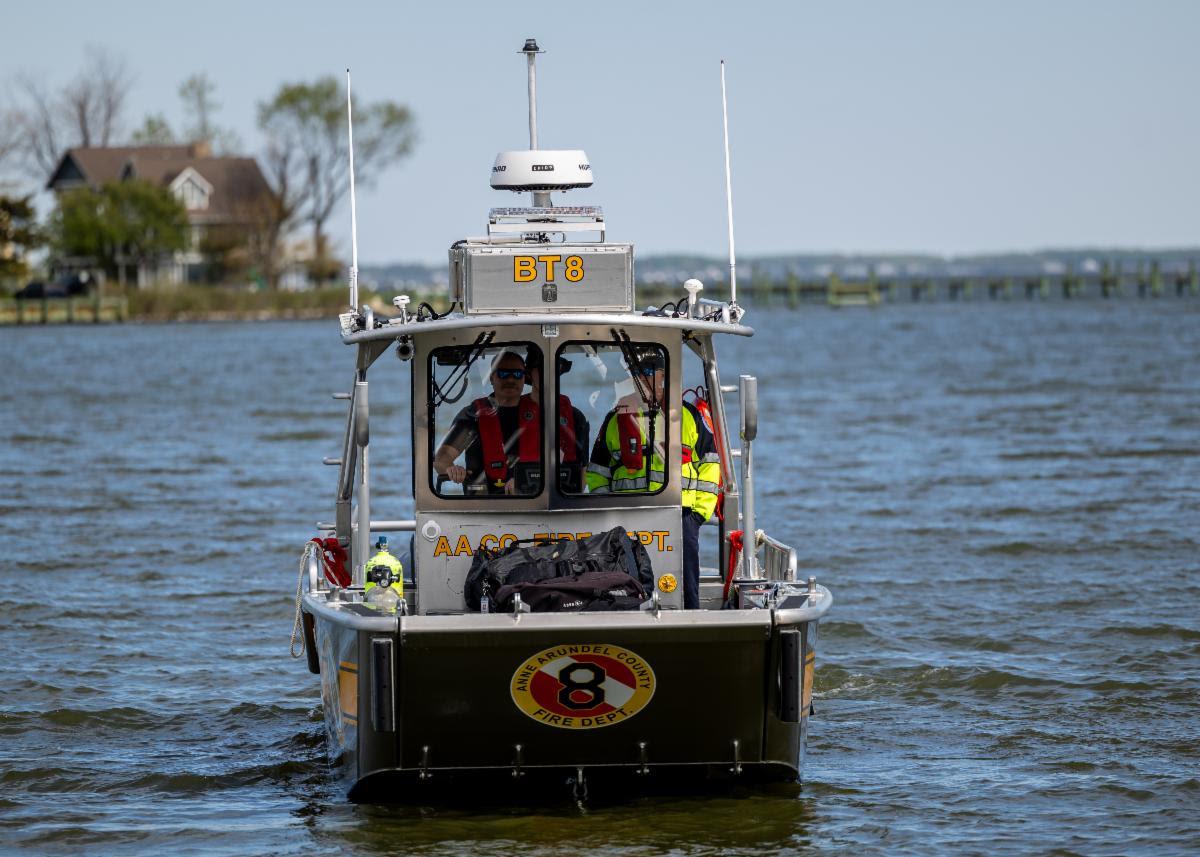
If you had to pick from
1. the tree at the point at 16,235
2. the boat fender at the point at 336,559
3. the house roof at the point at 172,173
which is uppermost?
the house roof at the point at 172,173

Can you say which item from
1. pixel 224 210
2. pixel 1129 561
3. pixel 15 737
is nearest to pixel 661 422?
pixel 15 737

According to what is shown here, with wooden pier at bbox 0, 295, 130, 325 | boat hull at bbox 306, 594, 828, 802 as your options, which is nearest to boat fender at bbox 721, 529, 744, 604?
boat hull at bbox 306, 594, 828, 802

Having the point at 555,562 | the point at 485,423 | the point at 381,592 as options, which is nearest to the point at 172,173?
the point at 485,423

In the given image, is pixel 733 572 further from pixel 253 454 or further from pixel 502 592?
pixel 253 454

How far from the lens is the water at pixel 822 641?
9461 mm

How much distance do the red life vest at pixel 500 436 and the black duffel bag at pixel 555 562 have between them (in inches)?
15.2

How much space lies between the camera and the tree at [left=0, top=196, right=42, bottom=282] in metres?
81.1

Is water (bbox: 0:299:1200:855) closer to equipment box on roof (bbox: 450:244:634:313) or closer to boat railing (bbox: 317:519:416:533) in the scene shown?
boat railing (bbox: 317:519:416:533)

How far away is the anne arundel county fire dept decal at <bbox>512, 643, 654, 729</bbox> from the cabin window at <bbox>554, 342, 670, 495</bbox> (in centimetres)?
115

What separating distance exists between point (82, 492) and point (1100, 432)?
15.3 metres

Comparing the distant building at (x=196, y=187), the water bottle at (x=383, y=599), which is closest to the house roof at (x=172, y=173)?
the distant building at (x=196, y=187)

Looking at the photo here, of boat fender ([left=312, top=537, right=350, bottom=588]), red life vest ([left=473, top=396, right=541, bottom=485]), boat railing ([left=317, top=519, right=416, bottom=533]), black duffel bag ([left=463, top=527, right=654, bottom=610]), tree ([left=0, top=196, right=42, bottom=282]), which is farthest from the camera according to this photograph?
tree ([left=0, top=196, right=42, bottom=282])

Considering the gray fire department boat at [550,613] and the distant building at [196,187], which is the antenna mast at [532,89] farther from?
the distant building at [196,187]

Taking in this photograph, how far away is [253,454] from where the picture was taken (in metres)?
28.9
